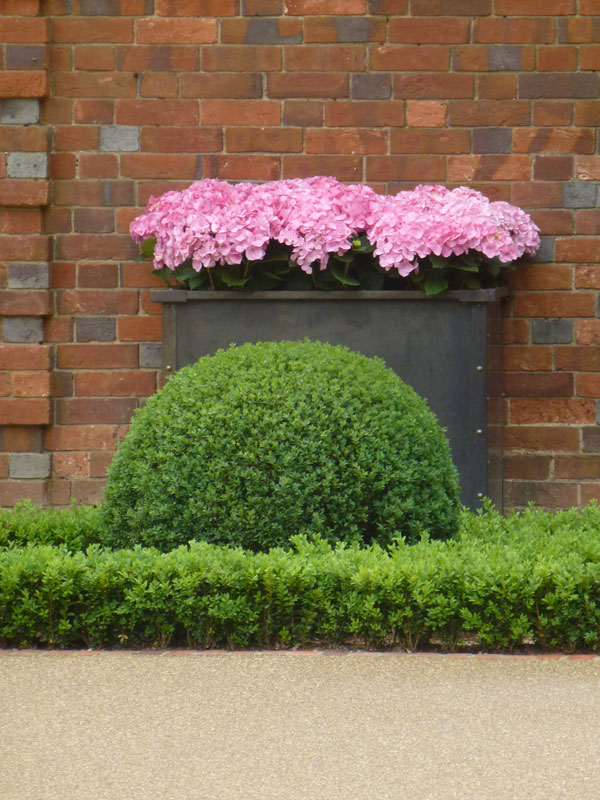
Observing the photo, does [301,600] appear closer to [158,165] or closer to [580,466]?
[580,466]

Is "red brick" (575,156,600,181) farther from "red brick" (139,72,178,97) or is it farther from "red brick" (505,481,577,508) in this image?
"red brick" (139,72,178,97)

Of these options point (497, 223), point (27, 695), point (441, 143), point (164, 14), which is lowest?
point (27, 695)

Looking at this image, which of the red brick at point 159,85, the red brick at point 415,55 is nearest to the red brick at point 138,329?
the red brick at point 159,85

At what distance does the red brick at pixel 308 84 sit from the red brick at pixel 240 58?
8 cm

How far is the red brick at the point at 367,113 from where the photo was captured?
684cm

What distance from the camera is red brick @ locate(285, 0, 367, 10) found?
6816mm

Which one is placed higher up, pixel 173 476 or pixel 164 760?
pixel 173 476

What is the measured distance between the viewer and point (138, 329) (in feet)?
22.7

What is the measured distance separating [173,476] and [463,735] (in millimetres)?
1768

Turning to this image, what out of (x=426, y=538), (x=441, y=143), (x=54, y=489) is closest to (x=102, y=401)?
(x=54, y=489)

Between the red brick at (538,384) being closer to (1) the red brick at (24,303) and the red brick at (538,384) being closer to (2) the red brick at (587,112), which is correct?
(2) the red brick at (587,112)

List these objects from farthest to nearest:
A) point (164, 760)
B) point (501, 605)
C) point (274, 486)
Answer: point (274, 486) → point (501, 605) → point (164, 760)

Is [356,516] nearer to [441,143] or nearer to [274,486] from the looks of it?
[274,486]

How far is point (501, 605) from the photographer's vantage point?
404cm
